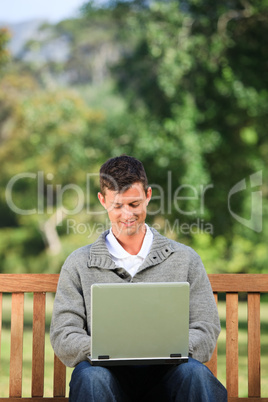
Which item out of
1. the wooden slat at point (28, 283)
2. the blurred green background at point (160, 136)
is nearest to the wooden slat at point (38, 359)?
the wooden slat at point (28, 283)

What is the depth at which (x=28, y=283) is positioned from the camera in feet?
9.23

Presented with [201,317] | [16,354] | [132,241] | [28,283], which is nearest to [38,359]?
[16,354]

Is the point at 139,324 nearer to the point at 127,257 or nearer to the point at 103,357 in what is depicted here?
the point at 103,357

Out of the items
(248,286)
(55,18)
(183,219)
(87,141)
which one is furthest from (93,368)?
(55,18)

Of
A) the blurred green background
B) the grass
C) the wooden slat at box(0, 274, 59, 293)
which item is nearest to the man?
the wooden slat at box(0, 274, 59, 293)

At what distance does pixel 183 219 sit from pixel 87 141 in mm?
2319

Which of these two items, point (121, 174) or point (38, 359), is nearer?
point (121, 174)

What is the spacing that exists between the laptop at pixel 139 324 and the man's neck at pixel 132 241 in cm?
45

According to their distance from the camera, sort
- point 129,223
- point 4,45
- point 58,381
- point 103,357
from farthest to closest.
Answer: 1. point 4,45
2. point 58,381
3. point 129,223
4. point 103,357

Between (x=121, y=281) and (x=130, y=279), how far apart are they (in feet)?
0.13

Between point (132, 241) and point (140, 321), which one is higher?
Result: point (132, 241)

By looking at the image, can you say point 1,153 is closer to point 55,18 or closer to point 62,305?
point 55,18

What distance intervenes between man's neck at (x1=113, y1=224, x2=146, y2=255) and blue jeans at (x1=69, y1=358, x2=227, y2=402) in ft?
1.60

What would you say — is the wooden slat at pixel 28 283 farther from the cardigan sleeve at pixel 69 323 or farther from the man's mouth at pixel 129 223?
the man's mouth at pixel 129 223
